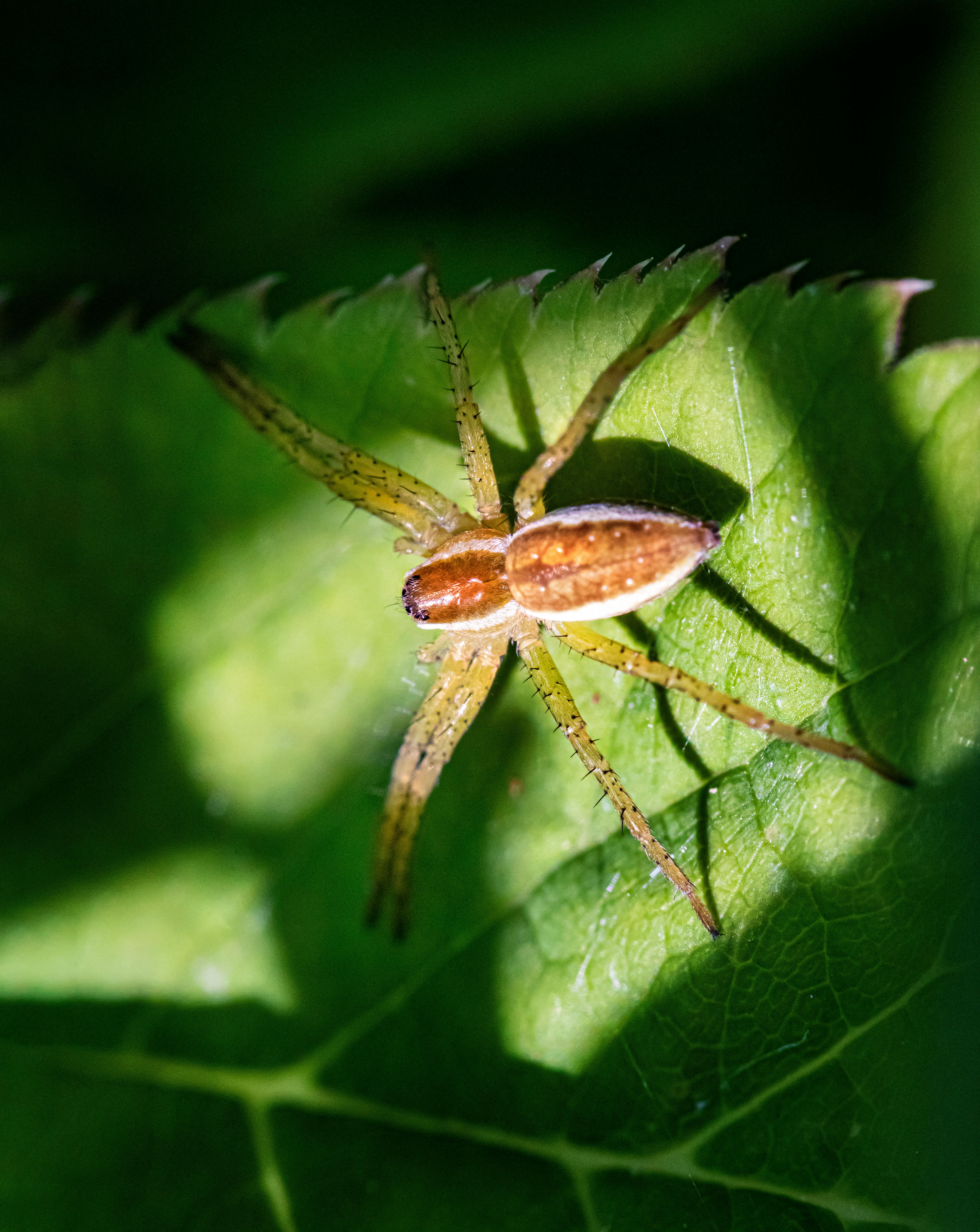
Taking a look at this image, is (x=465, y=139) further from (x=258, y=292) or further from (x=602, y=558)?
(x=602, y=558)

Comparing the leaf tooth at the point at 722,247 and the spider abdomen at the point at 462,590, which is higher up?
the leaf tooth at the point at 722,247

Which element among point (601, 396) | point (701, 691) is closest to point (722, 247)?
point (601, 396)

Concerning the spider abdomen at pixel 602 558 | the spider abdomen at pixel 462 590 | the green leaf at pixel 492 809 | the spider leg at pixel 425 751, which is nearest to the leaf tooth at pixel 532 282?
the green leaf at pixel 492 809

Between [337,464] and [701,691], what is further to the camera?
[337,464]

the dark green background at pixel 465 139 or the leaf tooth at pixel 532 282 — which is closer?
the leaf tooth at pixel 532 282

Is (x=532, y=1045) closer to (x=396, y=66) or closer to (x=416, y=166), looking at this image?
(x=416, y=166)

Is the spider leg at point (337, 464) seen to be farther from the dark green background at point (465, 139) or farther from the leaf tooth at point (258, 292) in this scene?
the dark green background at point (465, 139)

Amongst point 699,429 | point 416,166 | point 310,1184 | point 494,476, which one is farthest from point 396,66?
point 310,1184
